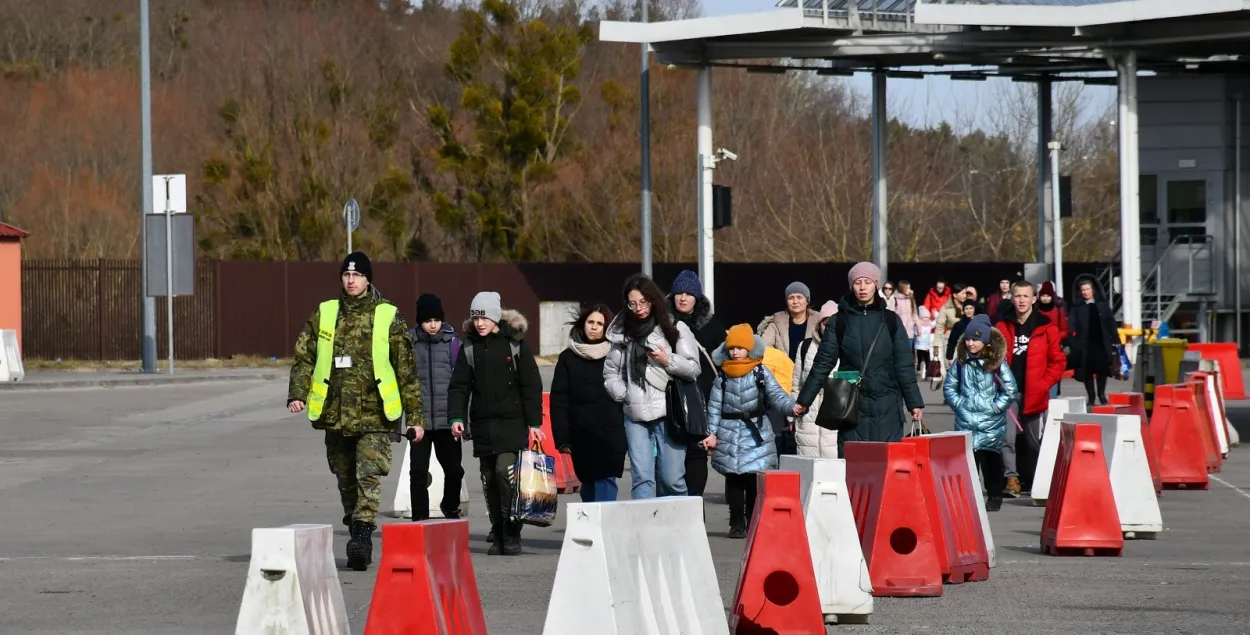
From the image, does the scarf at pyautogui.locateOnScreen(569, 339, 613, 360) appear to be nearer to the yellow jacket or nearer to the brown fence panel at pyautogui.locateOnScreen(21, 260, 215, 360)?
the yellow jacket

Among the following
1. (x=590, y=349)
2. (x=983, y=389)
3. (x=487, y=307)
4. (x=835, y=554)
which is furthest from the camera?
(x=983, y=389)

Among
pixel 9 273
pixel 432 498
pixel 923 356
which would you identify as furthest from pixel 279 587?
pixel 9 273

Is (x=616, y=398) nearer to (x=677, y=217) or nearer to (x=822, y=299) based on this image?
(x=822, y=299)

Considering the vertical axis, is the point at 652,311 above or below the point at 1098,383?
above

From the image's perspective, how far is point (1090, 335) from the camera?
20.8 m

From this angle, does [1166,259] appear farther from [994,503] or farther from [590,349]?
[590,349]

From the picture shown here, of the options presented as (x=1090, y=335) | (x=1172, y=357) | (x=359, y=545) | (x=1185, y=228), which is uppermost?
(x=1185, y=228)

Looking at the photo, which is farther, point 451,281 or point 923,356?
point 451,281

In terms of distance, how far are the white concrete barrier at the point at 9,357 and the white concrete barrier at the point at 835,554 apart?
23706 millimetres

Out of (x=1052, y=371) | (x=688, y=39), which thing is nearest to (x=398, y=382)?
(x=1052, y=371)

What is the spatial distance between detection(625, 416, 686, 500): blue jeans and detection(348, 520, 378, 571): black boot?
1.49 meters

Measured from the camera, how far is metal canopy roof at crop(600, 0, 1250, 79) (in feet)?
93.9

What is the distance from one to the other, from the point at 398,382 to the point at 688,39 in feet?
70.9

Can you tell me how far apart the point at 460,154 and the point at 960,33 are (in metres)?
22.0
